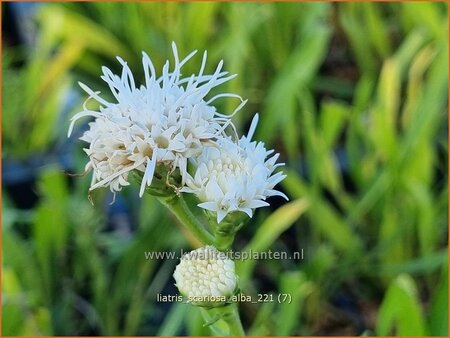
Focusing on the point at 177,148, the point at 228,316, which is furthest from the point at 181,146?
the point at 228,316

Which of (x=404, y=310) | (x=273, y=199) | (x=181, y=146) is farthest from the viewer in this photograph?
(x=273, y=199)

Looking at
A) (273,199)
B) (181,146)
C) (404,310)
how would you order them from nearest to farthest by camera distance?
(181,146), (404,310), (273,199)

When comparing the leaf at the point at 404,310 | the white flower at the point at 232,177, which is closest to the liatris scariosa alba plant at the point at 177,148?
the white flower at the point at 232,177

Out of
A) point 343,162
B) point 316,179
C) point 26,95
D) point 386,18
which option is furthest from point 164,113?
point 386,18

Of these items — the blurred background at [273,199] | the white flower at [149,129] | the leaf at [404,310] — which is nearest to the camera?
the white flower at [149,129]

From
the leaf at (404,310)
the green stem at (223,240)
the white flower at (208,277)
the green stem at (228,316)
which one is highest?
the green stem at (223,240)

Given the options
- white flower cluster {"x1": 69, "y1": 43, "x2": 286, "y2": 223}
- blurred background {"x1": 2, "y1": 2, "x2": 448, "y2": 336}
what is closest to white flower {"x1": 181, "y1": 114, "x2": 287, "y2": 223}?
white flower cluster {"x1": 69, "y1": 43, "x2": 286, "y2": 223}

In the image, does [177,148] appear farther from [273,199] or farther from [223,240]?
[273,199]

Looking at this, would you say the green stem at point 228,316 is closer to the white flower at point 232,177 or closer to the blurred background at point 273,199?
the white flower at point 232,177
